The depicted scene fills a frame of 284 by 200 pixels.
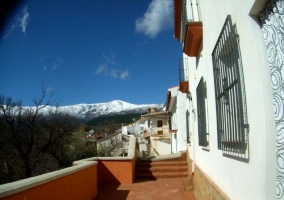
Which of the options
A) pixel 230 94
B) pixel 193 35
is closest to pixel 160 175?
pixel 193 35

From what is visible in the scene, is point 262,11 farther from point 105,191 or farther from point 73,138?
point 73,138

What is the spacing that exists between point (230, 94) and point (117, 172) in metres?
7.40

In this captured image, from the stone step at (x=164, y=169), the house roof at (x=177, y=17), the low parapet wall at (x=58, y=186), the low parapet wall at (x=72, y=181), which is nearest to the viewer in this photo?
the low parapet wall at (x=58, y=186)

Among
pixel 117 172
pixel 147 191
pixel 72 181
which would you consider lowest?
pixel 147 191

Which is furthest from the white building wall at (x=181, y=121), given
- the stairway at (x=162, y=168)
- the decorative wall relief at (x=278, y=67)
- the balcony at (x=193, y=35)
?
the decorative wall relief at (x=278, y=67)

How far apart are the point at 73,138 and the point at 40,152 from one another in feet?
9.92

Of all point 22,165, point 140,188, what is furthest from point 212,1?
point 22,165

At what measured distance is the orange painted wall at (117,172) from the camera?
9.51m

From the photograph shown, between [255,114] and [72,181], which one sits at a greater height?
[255,114]

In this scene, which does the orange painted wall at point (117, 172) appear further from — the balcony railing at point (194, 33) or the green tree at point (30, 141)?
the green tree at point (30, 141)

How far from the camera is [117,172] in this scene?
376 inches

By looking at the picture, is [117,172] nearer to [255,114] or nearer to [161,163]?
[161,163]

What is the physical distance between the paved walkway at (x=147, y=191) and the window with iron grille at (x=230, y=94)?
172 inches

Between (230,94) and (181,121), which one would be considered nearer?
(230,94)
